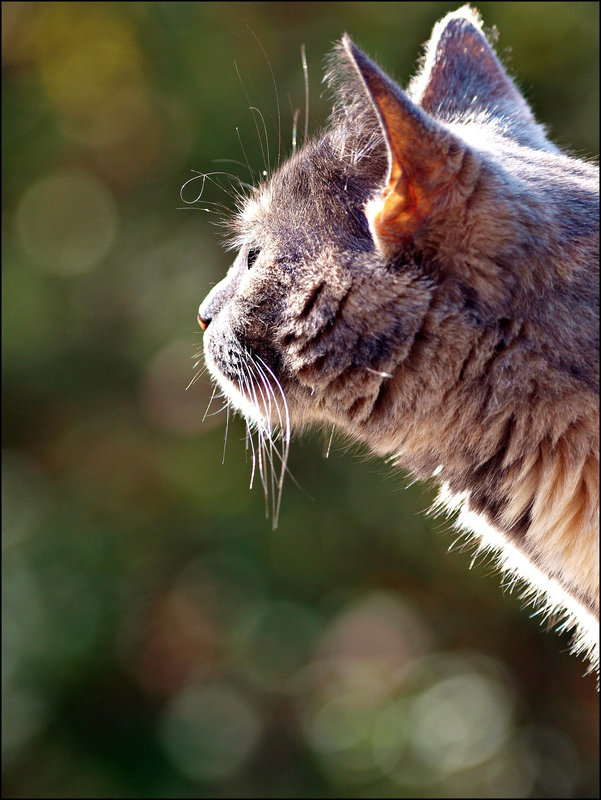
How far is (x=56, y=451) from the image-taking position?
3.10m

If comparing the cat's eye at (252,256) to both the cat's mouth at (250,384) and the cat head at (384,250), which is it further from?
the cat's mouth at (250,384)

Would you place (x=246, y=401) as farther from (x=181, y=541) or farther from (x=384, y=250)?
(x=181, y=541)

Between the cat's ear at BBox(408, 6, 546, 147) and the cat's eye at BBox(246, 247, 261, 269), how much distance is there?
1.11ft

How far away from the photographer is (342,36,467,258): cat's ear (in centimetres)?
87

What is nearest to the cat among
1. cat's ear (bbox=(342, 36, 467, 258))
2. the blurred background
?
cat's ear (bbox=(342, 36, 467, 258))

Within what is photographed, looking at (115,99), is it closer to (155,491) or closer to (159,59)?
(159,59)

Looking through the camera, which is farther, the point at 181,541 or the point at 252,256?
the point at 181,541

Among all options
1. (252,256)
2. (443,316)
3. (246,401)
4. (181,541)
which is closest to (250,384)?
(246,401)

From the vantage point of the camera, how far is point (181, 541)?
2.92 metres

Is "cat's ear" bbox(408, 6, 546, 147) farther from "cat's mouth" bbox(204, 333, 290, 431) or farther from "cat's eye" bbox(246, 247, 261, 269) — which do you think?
"cat's mouth" bbox(204, 333, 290, 431)

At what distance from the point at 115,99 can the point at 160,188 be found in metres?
0.35

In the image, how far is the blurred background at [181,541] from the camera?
278cm

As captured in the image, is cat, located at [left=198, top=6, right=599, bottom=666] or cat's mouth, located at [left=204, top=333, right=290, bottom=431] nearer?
cat, located at [left=198, top=6, right=599, bottom=666]

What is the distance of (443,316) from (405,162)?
177 millimetres
